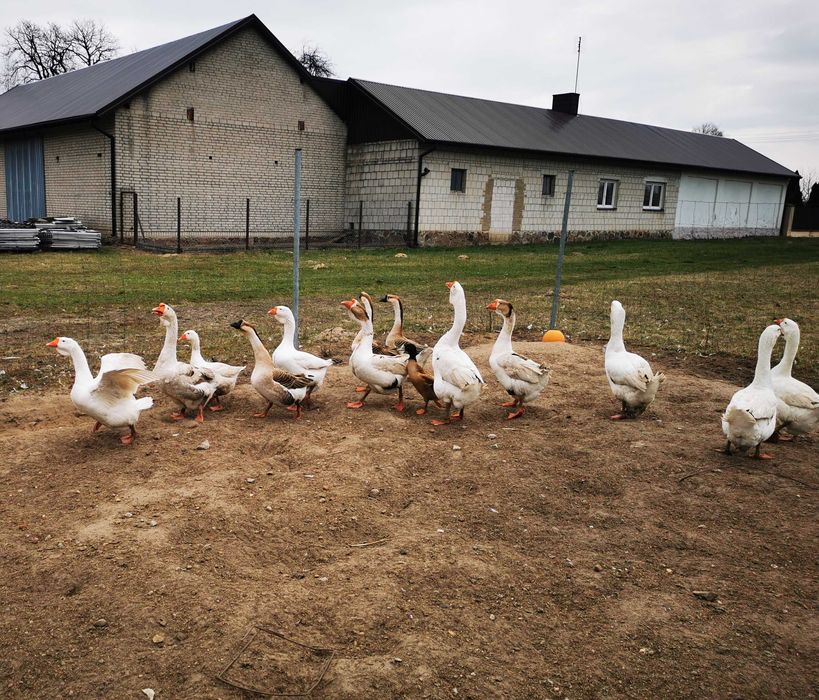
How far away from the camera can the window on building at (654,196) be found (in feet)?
119

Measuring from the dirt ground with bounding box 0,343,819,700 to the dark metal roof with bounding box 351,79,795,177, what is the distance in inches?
879

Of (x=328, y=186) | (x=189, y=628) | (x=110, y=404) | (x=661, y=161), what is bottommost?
(x=189, y=628)

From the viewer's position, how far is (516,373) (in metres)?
6.80

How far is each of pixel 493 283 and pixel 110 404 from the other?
12651mm

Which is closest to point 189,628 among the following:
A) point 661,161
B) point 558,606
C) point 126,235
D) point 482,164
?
point 558,606

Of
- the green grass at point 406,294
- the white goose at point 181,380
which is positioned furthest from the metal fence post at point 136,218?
the white goose at point 181,380

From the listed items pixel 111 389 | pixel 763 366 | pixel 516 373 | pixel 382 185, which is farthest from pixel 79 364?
pixel 382 185

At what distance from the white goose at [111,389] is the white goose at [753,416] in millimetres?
4793

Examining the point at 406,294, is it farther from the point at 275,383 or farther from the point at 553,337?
the point at 275,383

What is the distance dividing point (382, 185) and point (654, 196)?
15939 millimetres

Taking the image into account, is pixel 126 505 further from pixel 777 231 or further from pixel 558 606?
pixel 777 231

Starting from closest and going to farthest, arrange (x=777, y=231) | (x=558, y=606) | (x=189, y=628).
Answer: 1. (x=189, y=628)
2. (x=558, y=606)
3. (x=777, y=231)

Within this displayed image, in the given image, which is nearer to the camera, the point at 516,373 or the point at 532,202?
the point at 516,373

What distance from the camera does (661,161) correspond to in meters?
35.1
